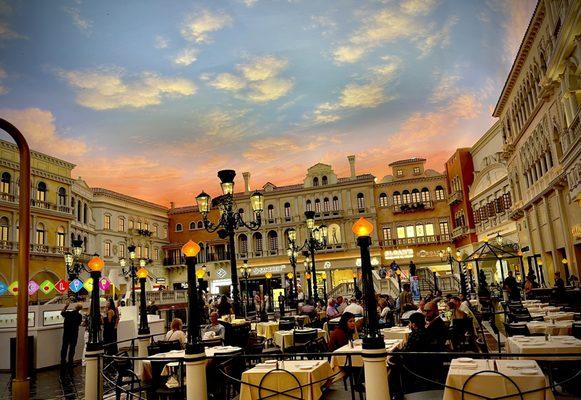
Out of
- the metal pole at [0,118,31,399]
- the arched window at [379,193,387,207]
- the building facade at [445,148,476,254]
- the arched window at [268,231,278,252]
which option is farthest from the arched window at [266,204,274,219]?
the metal pole at [0,118,31,399]

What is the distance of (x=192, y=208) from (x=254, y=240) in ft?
31.5

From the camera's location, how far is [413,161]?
135 feet

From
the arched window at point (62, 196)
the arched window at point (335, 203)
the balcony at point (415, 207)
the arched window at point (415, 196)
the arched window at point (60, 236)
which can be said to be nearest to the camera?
the arched window at point (60, 236)

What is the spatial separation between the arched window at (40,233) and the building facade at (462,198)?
32.0 m

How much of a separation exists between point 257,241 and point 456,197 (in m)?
19.3

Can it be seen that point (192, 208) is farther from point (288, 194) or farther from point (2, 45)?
point (2, 45)

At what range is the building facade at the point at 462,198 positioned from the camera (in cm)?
3519

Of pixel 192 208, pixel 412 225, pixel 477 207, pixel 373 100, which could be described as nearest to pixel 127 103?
pixel 192 208

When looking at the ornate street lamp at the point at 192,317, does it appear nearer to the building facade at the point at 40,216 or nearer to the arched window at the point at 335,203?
the building facade at the point at 40,216

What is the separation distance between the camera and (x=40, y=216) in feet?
104

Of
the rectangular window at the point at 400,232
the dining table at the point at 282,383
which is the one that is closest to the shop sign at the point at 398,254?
the rectangular window at the point at 400,232

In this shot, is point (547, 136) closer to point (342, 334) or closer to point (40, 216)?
point (342, 334)

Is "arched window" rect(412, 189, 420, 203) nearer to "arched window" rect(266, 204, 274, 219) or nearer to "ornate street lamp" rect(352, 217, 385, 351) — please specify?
"arched window" rect(266, 204, 274, 219)

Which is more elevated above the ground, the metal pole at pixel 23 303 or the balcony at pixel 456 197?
the balcony at pixel 456 197
